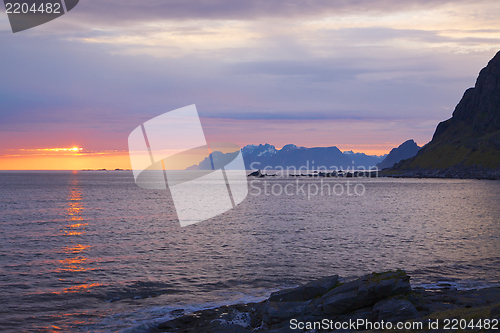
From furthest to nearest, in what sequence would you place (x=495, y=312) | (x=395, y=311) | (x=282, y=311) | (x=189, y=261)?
(x=189, y=261), (x=282, y=311), (x=395, y=311), (x=495, y=312)

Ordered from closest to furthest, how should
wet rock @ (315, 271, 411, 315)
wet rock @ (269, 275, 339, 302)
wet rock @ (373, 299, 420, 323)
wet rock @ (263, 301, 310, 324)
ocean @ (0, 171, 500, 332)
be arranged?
wet rock @ (373, 299, 420, 323) < wet rock @ (315, 271, 411, 315) < wet rock @ (263, 301, 310, 324) < wet rock @ (269, 275, 339, 302) < ocean @ (0, 171, 500, 332)

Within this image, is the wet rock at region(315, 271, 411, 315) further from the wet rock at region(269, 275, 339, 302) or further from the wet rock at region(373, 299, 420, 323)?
the wet rock at region(269, 275, 339, 302)

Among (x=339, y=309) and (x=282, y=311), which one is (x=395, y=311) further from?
(x=282, y=311)

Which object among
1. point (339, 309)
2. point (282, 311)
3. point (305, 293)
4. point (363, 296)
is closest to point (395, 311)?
point (363, 296)

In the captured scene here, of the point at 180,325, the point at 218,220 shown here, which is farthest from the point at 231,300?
the point at 218,220

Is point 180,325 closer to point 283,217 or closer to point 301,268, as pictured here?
point 301,268

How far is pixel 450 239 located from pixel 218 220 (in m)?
42.9

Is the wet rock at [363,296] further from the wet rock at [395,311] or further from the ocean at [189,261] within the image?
the ocean at [189,261]

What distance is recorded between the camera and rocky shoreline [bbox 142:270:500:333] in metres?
19.9

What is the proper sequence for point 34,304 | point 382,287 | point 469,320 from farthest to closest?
point 34,304
point 382,287
point 469,320

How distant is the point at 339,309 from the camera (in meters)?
21.5

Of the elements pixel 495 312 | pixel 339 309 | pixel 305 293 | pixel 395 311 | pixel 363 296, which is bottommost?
pixel 339 309

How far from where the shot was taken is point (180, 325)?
2250 centimetres

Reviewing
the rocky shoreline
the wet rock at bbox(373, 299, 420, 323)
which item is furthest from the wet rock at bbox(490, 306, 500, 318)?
the wet rock at bbox(373, 299, 420, 323)
